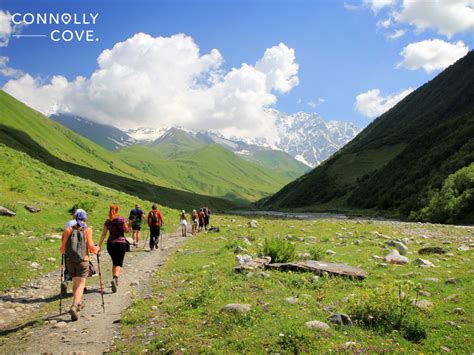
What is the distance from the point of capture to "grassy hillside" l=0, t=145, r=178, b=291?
56.1 feet

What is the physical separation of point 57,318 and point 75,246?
220cm

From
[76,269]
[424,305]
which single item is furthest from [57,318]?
[424,305]

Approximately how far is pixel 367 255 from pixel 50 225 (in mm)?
22472

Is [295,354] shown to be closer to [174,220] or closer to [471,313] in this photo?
[471,313]

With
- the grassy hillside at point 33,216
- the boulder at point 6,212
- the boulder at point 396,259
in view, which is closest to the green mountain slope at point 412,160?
the boulder at point 396,259

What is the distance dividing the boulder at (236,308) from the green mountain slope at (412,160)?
3537cm

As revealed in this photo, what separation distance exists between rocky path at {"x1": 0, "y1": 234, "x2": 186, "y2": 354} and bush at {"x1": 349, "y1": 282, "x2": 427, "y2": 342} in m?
6.48

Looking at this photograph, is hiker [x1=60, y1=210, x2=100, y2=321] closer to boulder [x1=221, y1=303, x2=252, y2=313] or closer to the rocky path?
A: the rocky path

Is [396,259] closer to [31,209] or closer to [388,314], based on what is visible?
[388,314]

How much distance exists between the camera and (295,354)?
306 inches

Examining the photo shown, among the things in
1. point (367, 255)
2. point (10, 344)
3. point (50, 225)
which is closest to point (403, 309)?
point (367, 255)

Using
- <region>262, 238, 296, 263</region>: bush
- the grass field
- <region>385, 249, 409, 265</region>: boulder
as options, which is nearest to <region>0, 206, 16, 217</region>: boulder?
the grass field

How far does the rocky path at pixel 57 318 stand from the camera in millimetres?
8945

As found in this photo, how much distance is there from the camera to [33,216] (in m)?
27.1
